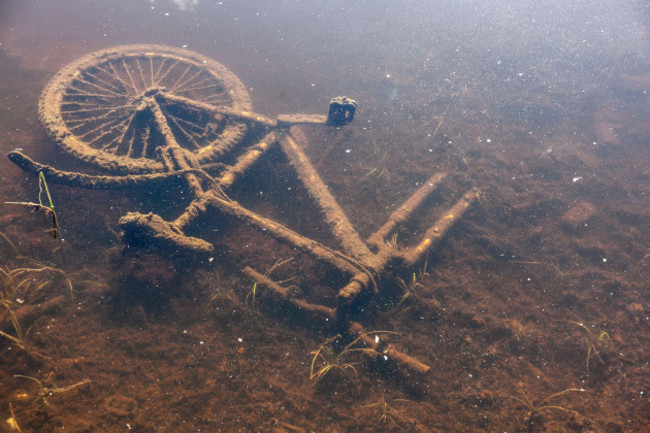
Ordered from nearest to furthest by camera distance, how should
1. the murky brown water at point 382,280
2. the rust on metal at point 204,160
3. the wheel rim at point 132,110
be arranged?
the murky brown water at point 382,280, the rust on metal at point 204,160, the wheel rim at point 132,110

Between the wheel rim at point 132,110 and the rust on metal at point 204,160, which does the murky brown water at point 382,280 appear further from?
the wheel rim at point 132,110

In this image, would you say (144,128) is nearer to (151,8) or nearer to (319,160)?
(319,160)

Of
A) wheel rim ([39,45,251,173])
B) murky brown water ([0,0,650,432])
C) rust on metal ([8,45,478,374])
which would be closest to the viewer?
murky brown water ([0,0,650,432])

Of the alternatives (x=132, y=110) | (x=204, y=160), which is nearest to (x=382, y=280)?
(x=204, y=160)

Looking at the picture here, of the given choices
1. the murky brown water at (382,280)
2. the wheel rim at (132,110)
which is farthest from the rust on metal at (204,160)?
the murky brown water at (382,280)

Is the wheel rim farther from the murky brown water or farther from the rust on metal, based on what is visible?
the murky brown water

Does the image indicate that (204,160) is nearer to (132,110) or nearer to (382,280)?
(132,110)

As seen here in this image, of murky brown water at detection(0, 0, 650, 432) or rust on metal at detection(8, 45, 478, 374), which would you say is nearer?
Answer: murky brown water at detection(0, 0, 650, 432)

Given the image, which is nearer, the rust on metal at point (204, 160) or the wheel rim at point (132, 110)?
the rust on metal at point (204, 160)

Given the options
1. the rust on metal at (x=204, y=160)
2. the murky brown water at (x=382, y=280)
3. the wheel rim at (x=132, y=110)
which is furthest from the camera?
the wheel rim at (x=132, y=110)

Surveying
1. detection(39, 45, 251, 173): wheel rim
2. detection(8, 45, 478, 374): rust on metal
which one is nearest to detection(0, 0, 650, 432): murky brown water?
detection(8, 45, 478, 374): rust on metal

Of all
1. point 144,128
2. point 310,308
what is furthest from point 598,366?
point 144,128

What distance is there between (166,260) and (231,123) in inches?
103

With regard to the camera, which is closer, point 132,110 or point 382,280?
point 382,280
